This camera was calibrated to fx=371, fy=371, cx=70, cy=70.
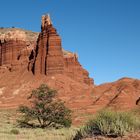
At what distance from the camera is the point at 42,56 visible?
11075 centimetres

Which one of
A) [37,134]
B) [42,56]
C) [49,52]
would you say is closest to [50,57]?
[49,52]

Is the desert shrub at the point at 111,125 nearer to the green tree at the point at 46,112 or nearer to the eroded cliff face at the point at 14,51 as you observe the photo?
the green tree at the point at 46,112

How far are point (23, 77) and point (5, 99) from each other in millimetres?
10540

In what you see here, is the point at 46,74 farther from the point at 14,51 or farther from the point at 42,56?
the point at 14,51

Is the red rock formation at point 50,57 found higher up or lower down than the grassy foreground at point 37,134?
higher up

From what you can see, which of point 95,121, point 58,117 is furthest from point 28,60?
point 95,121

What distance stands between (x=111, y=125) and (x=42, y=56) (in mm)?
98286

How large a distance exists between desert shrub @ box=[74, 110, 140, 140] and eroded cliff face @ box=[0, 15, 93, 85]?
3571 inches

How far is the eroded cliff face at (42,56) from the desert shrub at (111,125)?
90.7 metres

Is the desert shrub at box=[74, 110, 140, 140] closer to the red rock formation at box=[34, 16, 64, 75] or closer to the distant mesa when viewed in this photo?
the distant mesa

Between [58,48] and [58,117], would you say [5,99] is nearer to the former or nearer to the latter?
[58,48]

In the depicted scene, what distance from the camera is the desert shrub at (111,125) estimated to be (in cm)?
1280

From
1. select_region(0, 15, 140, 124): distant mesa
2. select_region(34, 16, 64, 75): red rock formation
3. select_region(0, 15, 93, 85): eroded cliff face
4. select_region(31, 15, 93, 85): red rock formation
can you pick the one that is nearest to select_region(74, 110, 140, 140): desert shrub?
select_region(0, 15, 140, 124): distant mesa

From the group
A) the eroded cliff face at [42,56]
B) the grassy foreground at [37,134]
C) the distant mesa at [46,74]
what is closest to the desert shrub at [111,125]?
the grassy foreground at [37,134]
